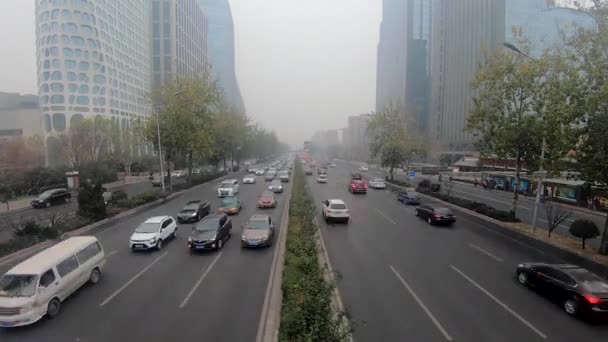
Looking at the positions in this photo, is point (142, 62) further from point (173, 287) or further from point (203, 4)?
point (173, 287)

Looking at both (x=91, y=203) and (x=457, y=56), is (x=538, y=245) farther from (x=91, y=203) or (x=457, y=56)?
(x=457, y=56)

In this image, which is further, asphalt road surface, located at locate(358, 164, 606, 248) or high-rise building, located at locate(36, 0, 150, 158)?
high-rise building, located at locate(36, 0, 150, 158)

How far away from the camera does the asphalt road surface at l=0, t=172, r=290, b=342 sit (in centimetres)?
919

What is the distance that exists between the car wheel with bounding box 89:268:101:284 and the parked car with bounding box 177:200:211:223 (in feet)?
32.8

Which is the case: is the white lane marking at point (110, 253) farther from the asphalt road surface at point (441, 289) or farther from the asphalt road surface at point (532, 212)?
the asphalt road surface at point (532, 212)

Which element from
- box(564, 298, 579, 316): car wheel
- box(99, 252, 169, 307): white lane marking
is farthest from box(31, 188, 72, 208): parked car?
box(564, 298, 579, 316): car wheel

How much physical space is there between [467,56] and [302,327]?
355 ft

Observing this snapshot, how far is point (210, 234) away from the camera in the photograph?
16.7 meters

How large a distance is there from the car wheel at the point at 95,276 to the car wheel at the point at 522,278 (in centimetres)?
1655

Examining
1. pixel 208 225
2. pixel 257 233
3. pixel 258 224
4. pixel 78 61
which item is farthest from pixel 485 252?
pixel 78 61

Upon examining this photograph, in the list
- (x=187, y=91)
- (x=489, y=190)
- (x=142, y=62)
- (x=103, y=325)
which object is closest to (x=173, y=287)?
(x=103, y=325)

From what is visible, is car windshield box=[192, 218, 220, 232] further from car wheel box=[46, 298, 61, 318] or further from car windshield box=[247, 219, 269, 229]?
car wheel box=[46, 298, 61, 318]

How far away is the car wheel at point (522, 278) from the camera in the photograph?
41.1 ft

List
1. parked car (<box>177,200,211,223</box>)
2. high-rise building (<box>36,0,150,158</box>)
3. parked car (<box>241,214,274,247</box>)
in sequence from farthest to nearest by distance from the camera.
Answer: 1. high-rise building (<box>36,0,150,158</box>)
2. parked car (<box>177,200,211,223</box>)
3. parked car (<box>241,214,274,247</box>)
